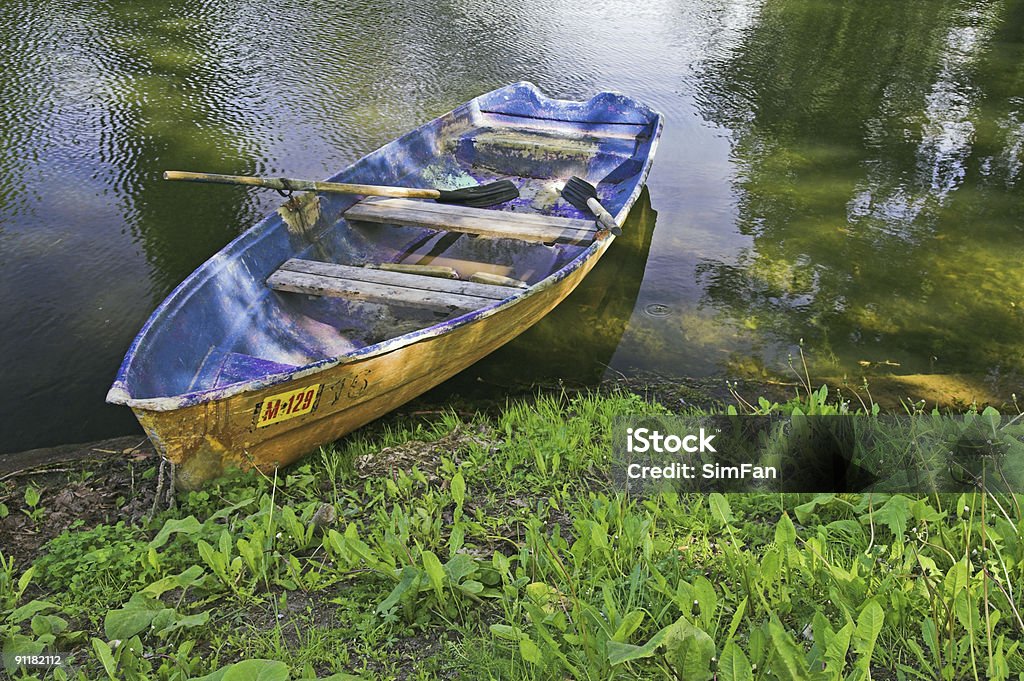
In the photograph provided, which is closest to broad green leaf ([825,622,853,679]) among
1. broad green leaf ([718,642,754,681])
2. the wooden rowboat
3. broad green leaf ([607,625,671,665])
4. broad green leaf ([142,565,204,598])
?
broad green leaf ([718,642,754,681])

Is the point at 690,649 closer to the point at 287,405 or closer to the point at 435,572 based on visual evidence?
the point at 435,572

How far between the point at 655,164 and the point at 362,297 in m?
4.10

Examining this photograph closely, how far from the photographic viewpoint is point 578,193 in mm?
6031

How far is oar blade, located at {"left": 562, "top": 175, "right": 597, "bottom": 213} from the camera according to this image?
5.96 meters

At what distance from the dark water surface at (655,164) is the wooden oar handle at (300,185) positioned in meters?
1.10

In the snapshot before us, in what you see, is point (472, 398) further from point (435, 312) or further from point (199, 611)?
point (199, 611)

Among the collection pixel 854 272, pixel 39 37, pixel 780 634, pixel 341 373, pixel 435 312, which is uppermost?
pixel 39 37

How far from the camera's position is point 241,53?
977 cm

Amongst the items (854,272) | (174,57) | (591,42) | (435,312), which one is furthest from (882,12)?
(435,312)

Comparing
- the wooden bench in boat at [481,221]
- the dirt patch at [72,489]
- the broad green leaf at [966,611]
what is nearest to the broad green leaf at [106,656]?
the dirt patch at [72,489]

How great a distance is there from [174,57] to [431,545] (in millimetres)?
8674

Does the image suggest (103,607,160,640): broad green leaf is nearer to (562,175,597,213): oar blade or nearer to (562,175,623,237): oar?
(562,175,623,237): oar

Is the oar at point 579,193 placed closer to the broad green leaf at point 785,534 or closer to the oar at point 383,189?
the oar at point 383,189

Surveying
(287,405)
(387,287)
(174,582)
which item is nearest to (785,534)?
(174,582)
